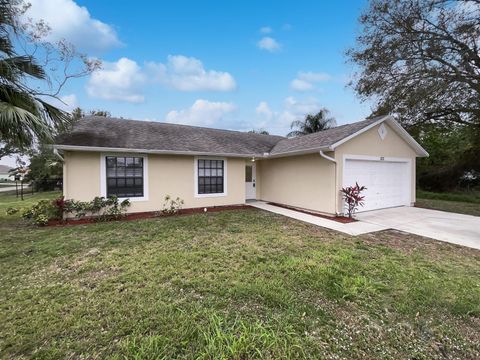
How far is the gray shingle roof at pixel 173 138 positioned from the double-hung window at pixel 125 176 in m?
0.61

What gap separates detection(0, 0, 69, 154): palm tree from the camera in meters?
6.90

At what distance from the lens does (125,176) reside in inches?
366

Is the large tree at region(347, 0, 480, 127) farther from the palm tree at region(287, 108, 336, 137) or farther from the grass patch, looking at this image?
the palm tree at region(287, 108, 336, 137)

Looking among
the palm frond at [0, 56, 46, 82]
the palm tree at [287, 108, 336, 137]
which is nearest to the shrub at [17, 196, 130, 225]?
the palm frond at [0, 56, 46, 82]

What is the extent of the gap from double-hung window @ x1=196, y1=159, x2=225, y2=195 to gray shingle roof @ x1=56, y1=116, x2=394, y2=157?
0.63m

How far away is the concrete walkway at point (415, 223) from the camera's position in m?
6.75

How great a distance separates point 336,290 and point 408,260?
7.62 ft

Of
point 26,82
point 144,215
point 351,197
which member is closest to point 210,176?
point 144,215

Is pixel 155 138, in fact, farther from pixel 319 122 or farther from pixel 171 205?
pixel 319 122

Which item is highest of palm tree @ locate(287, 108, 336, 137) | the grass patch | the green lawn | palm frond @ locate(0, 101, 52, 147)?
palm tree @ locate(287, 108, 336, 137)

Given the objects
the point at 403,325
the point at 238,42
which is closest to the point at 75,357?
the point at 403,325

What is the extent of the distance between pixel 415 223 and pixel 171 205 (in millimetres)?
9038

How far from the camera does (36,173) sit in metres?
23.7

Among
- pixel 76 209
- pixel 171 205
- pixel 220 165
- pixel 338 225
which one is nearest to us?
pixel 338 225
